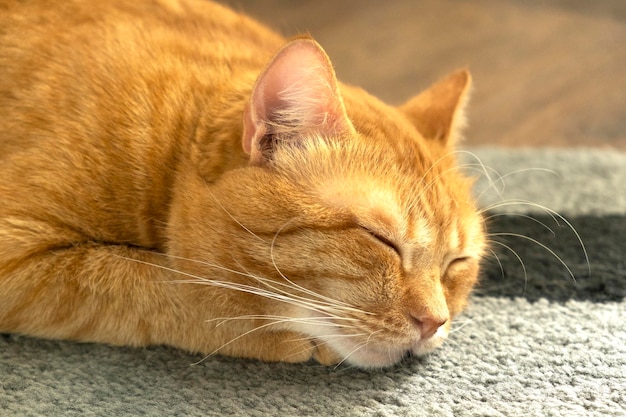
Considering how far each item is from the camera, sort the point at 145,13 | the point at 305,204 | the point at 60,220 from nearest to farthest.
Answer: the point at 305,204
the point at 60,220
the point at 145,13

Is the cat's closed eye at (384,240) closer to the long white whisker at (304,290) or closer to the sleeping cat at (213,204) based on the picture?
the sleeping cat at (213,204)

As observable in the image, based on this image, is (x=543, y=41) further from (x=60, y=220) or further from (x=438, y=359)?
(x=60, y=220)

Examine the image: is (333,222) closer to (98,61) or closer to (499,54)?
(98,61)

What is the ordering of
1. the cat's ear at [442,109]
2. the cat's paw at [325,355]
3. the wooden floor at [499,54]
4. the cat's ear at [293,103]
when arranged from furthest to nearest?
the wooden floor at [499,54] → the cat's ear at [442,109] → the cat's paw at [325,355] → the cat's ear at [293,103]

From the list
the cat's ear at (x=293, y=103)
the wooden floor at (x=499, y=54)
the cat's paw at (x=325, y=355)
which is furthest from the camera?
the wooden floor at (x=499, y=54)

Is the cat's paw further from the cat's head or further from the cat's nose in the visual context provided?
the cat's nose

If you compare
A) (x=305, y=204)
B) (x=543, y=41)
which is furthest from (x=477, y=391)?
(x=543, y=41)

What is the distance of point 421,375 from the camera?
1323 mm

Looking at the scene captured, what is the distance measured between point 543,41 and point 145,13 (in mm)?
2267

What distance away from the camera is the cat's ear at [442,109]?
1.55 metres

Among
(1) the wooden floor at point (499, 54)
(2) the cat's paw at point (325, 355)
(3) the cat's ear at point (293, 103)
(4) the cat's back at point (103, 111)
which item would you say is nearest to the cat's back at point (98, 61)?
(4) the cat's back at point (103, 111)

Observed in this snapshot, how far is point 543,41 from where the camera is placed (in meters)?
3.21

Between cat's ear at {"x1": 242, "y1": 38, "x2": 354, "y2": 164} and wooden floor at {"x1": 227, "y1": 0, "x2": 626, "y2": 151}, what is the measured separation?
1.48m

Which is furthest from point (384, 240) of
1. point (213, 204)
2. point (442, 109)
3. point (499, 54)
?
point (499, 54)
